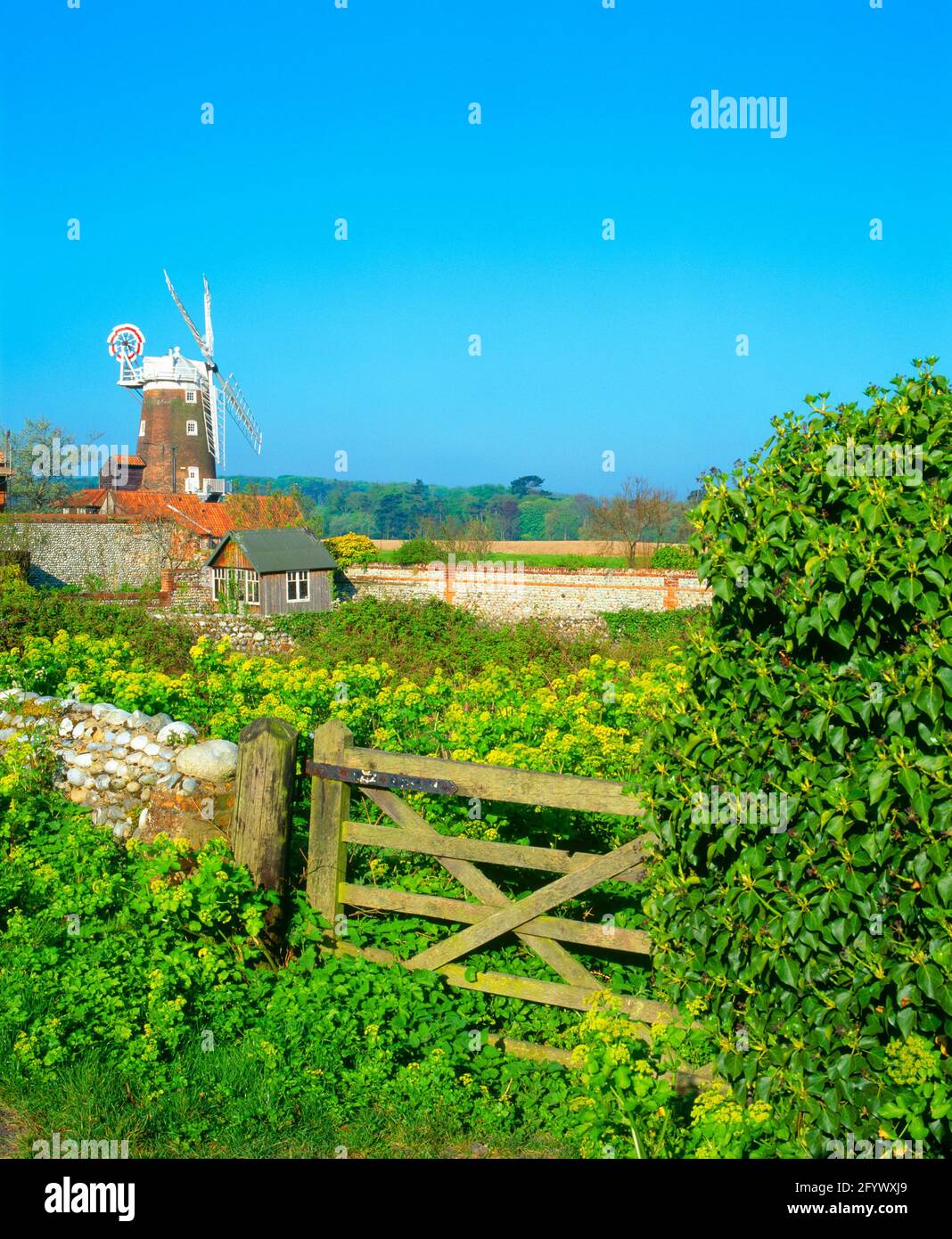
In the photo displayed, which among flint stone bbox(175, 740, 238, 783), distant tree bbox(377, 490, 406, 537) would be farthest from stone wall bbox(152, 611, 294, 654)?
distant tree bbox(377, 490, 406, 537)

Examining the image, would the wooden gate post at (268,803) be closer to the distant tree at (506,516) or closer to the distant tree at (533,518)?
the distant tree at (506,516)

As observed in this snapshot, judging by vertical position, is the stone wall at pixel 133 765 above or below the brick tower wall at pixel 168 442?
below

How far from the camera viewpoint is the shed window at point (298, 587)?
34.6 meters

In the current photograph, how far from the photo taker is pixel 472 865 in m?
5.02

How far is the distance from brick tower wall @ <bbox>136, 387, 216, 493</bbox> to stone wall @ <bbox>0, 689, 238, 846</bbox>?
4679cm

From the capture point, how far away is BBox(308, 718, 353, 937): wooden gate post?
539 centimetres

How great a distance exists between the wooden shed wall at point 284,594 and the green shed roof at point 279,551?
0.31 m

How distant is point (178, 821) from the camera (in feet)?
19.6

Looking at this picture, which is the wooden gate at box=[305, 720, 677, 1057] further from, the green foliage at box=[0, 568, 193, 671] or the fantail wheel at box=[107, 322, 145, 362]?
the fantail wheel at box=[107, 322, 145, 362]

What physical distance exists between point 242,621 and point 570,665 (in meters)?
12.0

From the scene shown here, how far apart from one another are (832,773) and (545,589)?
30350 mm

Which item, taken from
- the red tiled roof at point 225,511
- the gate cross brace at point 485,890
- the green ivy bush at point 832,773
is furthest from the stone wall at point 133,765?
the red tiled roof at point 225,511
